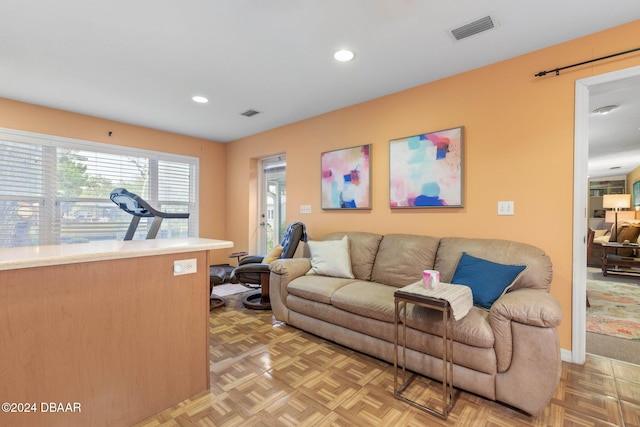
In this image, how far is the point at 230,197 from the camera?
5402mm

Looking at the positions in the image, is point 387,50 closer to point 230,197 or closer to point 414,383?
point 414,383

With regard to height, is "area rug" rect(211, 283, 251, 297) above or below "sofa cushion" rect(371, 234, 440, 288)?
below

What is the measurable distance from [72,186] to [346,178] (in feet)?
11.8

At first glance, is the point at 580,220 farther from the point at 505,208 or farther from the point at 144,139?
the point at 144,139

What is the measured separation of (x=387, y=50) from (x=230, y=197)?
393 centimetres

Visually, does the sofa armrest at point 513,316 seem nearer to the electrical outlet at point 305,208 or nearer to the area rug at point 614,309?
the area rug at point 614,309

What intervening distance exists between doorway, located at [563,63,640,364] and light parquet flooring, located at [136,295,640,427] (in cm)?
22

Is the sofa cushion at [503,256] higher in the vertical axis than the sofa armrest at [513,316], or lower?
higher

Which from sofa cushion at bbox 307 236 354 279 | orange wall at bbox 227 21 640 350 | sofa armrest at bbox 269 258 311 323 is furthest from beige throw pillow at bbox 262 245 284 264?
orange wall at bbox 227 21 640 350

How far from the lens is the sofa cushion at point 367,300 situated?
213 centimetres

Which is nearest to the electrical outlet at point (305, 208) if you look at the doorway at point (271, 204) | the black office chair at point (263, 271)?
the black office chair at point (263, 271)

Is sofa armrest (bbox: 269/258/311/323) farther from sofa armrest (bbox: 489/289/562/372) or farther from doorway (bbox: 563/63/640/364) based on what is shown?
doorway (bbox: 563/63/640/364)

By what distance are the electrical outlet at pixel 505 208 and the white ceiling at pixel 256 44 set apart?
1.09 metres

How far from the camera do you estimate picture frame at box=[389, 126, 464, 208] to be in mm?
2705
